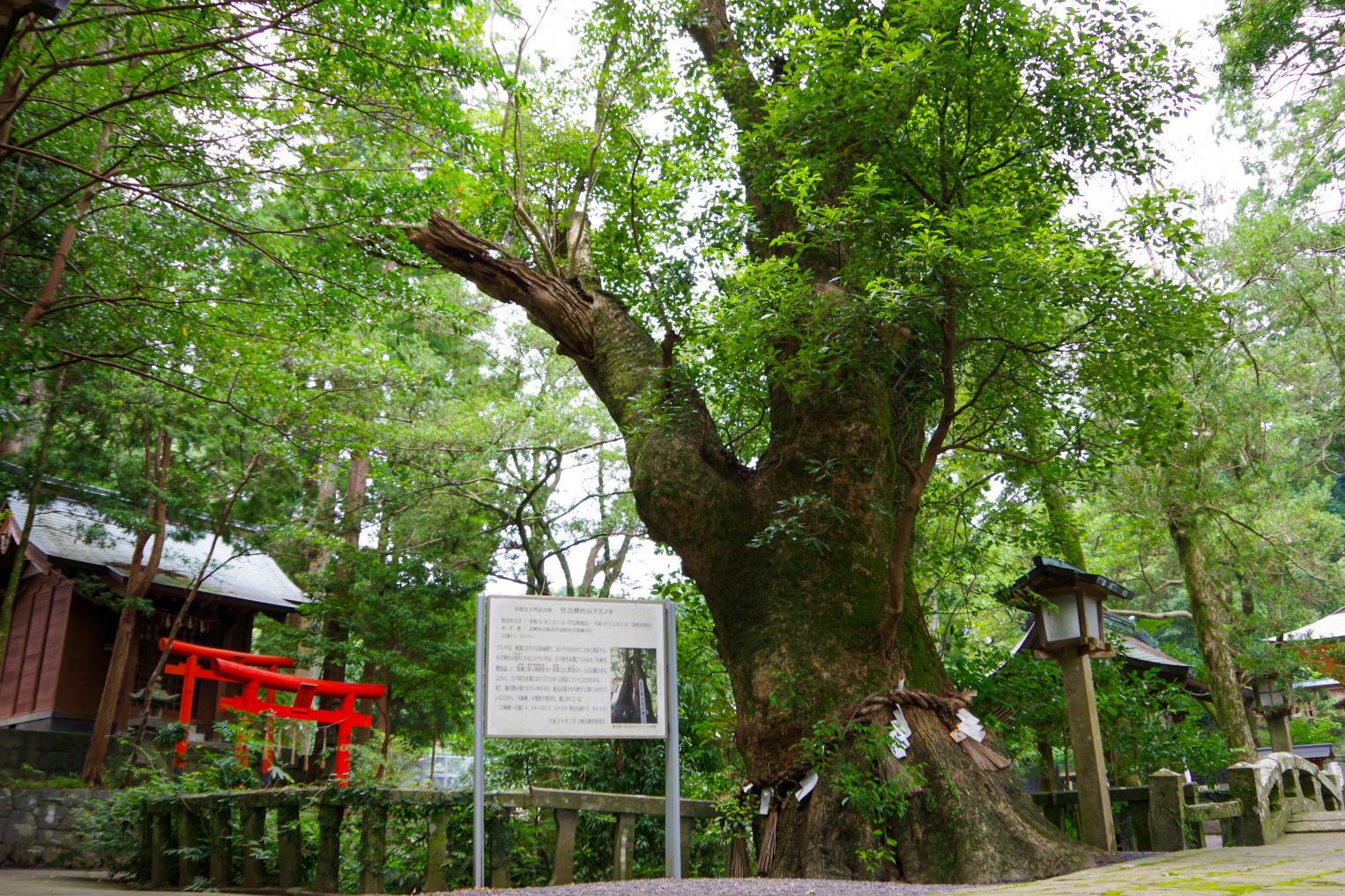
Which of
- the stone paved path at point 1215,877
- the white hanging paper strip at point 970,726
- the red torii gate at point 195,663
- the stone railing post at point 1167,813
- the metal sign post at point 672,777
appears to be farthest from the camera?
the red torii gate at point 195,663

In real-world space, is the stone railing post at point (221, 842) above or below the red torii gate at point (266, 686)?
below

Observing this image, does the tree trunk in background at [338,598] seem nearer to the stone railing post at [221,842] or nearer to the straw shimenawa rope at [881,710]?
the stone railing post at [221,842]

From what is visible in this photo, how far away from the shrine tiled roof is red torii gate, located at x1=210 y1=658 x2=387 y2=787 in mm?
1650

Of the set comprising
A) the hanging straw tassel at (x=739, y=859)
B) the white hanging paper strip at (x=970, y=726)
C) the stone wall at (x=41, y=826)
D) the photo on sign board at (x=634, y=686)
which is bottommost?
the stone wall at (x=41, y=826)

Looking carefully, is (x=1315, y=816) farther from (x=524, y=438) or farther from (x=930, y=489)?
(x=524, y=438)

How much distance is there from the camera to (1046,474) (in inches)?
261

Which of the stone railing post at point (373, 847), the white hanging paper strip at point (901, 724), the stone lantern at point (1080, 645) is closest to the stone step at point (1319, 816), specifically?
the stone lantern at point (1080, 645)

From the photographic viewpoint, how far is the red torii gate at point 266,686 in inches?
451

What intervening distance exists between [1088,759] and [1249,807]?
4.06ft

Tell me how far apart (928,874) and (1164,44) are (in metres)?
5.49

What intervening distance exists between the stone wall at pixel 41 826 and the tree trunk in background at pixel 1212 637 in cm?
1319

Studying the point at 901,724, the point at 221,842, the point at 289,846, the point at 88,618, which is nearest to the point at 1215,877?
the point at 901,724

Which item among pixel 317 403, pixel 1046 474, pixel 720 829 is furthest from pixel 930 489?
pixel 317 403

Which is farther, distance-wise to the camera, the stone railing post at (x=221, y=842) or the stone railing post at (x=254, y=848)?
the stone railing post at (x=221, y=842)
